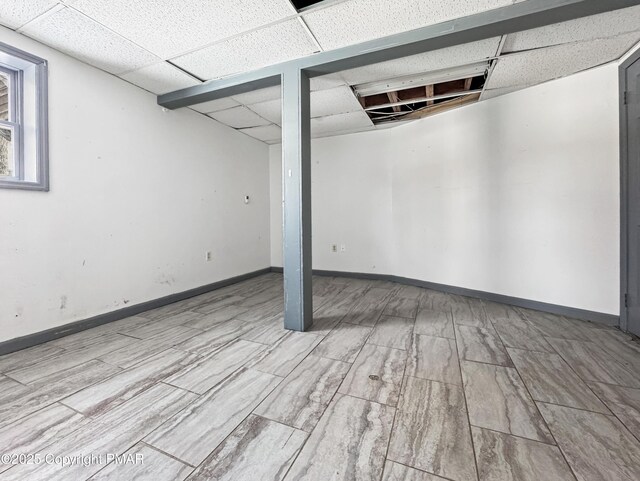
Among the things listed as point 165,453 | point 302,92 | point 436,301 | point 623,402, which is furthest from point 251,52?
point 623,402

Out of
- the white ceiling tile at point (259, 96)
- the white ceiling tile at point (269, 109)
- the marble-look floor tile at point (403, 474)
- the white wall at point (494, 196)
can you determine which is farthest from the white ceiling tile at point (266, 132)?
A: the marble-look floor tile at point (403, 474)

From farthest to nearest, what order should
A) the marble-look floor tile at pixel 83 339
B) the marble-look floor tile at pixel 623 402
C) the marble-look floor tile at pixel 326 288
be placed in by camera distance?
the marble-look floor tile at pixel 326 288
the marble-look floor tile at pixel 83 339
the marble-look floor tile at pixel 623 402

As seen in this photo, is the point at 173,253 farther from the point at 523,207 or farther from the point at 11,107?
the point at 523,207

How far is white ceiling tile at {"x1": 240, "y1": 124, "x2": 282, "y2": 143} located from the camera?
4017 millimetres

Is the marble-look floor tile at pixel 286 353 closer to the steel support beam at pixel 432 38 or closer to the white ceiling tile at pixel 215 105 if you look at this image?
the steel support beam at pixel 432 38

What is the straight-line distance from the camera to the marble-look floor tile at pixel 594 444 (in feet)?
3.29

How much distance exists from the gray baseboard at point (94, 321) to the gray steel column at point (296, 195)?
1612 mm

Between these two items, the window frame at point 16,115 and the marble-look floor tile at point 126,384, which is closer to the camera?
the marble-look floor tile at point 126,384

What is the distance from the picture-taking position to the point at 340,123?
3838 millimetres

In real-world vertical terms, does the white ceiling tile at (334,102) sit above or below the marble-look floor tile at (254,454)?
above

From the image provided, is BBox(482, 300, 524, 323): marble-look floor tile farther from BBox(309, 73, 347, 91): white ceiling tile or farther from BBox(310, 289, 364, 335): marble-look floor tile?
BBox(309, 73, 347, 91): white ceiling tile

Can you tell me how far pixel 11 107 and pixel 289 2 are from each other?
223 cm

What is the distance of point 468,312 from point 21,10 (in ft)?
14.0

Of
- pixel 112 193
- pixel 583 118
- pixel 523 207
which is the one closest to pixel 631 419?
pixel 523 207
